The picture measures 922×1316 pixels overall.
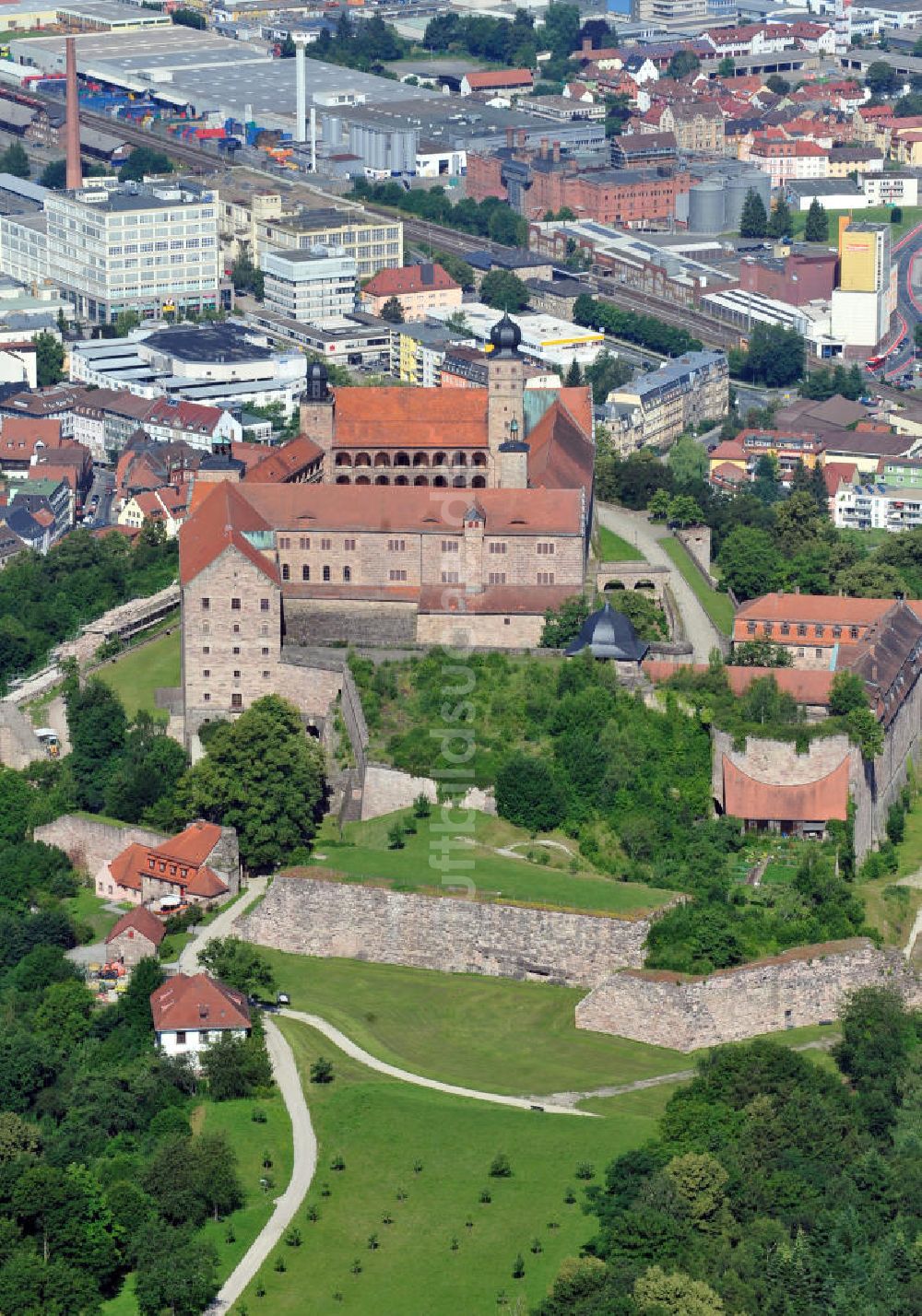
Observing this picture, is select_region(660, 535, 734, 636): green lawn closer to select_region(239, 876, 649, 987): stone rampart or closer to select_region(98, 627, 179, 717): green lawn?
select_region(98, 627, 179, 717): green lawn

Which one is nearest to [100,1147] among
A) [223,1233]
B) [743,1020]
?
[223,1233]

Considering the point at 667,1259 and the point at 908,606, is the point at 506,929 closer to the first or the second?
the point at 667,1259

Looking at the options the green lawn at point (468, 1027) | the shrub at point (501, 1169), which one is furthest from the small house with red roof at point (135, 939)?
the shrub at point (501, 1169)

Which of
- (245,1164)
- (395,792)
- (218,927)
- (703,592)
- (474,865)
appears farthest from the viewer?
(703,592)

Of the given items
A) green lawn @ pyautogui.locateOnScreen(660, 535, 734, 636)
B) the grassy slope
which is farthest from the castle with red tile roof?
the grassy slope

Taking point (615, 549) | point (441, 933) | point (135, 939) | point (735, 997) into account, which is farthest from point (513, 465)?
point (735, 997)

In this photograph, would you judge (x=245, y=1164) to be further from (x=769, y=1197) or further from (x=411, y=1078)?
(x=769, y=1197)
